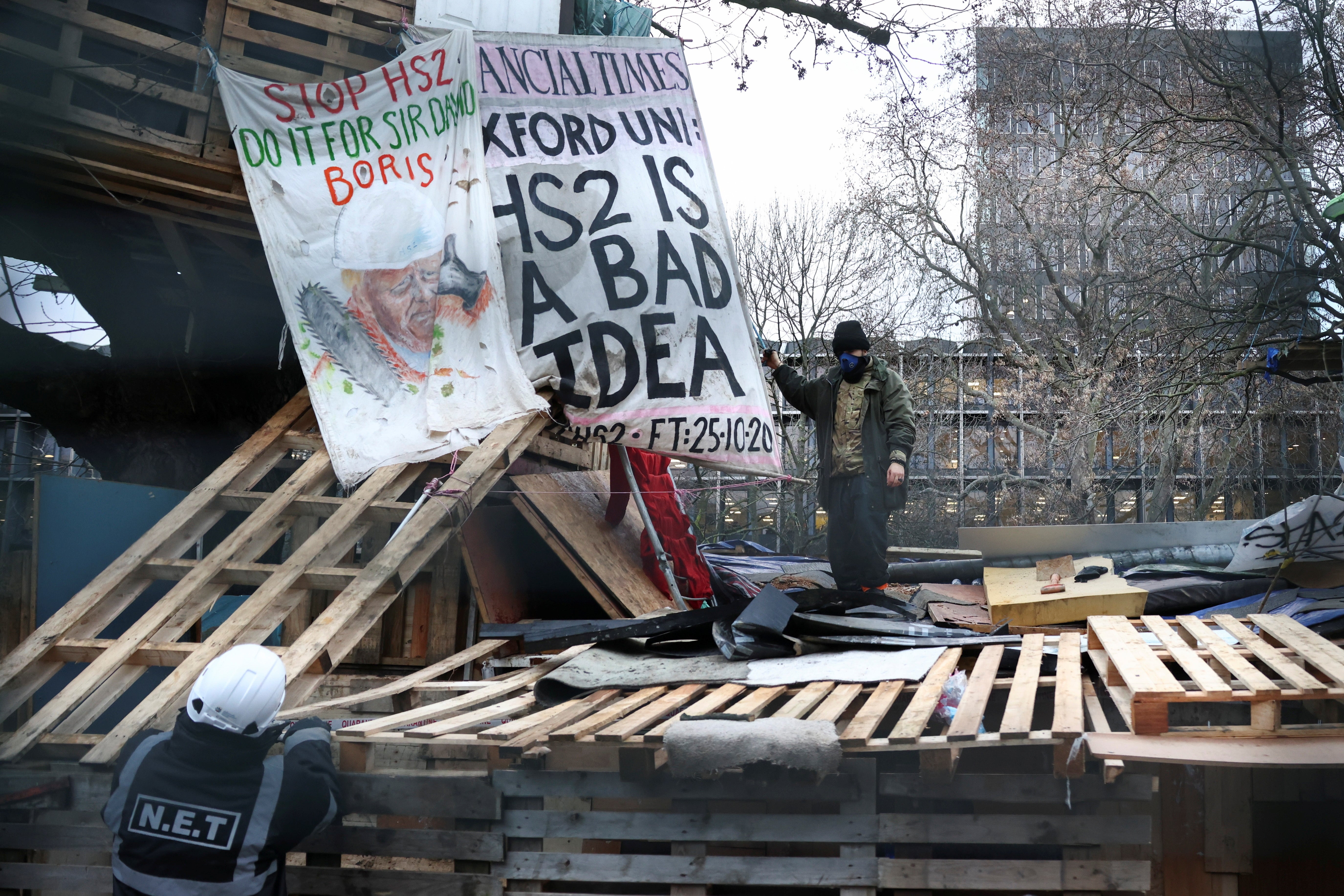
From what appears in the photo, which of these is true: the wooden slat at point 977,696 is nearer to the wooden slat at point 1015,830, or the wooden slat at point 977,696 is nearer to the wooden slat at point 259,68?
the wooden slat at point 1015,830

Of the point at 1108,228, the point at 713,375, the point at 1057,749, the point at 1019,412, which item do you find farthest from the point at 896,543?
the point at 1057,749

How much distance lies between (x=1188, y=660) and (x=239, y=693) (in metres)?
3.81

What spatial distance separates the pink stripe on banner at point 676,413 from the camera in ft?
21.3

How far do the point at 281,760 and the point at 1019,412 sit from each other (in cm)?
2610

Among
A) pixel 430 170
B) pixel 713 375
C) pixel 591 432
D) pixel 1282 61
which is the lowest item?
pixel 591 432

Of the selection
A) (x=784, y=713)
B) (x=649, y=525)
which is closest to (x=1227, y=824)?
(x=784, y=713)

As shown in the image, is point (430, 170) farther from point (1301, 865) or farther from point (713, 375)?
point (1301, 865)

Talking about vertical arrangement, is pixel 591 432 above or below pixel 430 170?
below

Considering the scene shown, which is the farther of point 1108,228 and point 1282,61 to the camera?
point 1108,228

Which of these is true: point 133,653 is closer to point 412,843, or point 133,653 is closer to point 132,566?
point 132,566

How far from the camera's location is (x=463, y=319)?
6078mm

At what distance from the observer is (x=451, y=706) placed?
4598 mm

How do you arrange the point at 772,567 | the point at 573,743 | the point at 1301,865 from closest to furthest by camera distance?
the point at 573,743 → the point at 1301,865 → the point at 772,567

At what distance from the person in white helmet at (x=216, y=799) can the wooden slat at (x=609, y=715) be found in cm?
90
